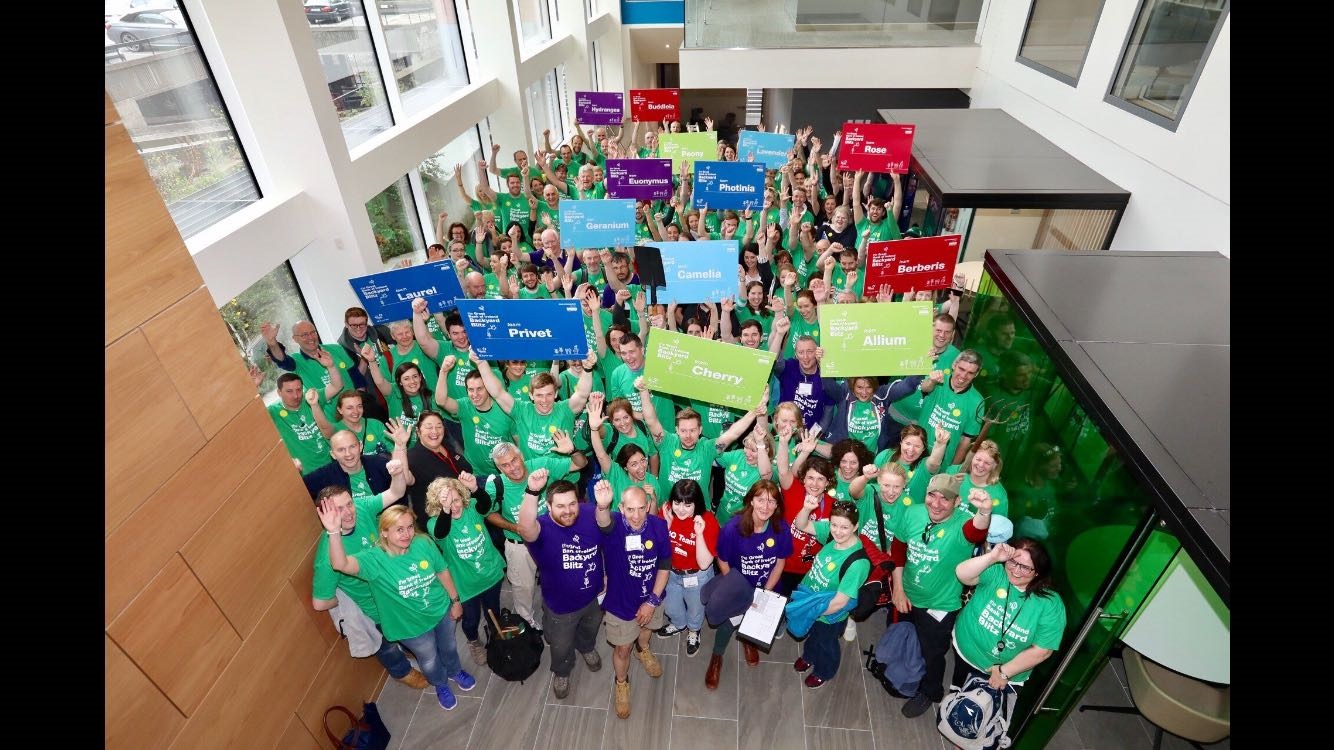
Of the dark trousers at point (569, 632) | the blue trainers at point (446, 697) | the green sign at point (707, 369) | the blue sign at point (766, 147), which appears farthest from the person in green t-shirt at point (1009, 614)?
the blue sign at point (766, 147)

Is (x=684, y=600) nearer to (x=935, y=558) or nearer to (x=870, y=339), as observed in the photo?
(x=935, y=558)

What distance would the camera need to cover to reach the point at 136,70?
499 cm

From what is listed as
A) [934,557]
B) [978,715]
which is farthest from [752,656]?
[934,557]

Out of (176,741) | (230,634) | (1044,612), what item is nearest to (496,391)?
(230,634)

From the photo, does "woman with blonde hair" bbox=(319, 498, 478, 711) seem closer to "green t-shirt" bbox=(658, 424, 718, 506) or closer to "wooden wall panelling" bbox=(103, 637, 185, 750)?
"wooden wall panelling" bbox=(103, 637, 185, 750)

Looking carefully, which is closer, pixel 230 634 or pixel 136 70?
pixel 230 634

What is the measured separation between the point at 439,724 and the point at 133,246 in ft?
11.8

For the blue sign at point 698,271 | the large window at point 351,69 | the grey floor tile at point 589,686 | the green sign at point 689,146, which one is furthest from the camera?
the green sign at point 689,146

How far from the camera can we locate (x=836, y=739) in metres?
4.28

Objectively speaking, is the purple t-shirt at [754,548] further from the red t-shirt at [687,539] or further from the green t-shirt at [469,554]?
the green t-shirt at [469,554]

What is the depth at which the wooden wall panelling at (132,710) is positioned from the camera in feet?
8.83

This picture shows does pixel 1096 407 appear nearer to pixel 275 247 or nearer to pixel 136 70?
pixel 275 247

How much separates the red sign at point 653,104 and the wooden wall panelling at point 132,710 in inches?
423
